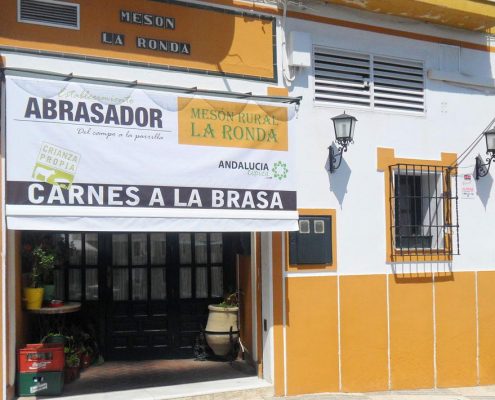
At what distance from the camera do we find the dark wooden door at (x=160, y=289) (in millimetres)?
9445

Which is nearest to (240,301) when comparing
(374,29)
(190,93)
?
(190,93)

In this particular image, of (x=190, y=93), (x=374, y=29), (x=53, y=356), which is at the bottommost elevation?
(x=53, y=356)

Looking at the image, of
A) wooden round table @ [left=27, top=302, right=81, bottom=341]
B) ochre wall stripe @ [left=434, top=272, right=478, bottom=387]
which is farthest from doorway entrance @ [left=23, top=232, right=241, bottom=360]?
ochre wall stripe @ [left=434, top=272, right=478, bottom=387]

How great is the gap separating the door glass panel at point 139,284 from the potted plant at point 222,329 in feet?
3.37

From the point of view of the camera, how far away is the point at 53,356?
749 centimetres

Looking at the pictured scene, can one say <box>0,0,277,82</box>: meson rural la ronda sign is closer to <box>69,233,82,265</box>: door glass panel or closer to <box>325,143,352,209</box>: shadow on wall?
<box>325,143,352,209</box>: shadow on wall

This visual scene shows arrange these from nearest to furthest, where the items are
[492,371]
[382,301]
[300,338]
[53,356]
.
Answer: [53,356] < [300,338] < [382,301] < [492,371]

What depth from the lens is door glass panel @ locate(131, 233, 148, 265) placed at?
9562 millimetres

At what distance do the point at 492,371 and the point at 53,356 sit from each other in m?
6.25

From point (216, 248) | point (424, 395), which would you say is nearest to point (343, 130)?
point (216, 248)

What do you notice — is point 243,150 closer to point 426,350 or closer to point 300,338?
point 300,338

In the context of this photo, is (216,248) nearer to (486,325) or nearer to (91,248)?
(91,248)

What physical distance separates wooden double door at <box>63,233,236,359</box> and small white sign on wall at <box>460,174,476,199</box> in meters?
3.46

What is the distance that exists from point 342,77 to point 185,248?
338cm
